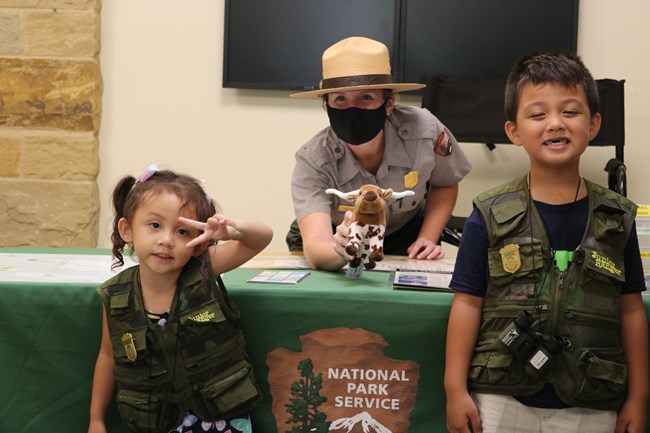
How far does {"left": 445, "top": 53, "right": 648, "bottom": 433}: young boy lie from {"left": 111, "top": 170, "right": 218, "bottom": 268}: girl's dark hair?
0.53m

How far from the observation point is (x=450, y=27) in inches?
135

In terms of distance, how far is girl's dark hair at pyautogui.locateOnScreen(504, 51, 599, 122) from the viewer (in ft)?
4.72

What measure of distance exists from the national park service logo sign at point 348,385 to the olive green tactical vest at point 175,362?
0.45 ft

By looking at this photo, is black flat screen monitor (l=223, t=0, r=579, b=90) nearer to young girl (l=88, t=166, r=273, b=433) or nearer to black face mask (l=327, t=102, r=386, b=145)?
black face mask (l=327, t=102, r=386, b=145)

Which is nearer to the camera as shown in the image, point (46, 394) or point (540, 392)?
point (540, 392)

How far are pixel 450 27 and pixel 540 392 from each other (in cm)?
234

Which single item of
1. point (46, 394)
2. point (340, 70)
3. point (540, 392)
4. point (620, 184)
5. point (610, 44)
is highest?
point (610, 44)

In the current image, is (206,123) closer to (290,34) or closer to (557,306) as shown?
(290,34)

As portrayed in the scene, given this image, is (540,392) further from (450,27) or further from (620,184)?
(450,27)

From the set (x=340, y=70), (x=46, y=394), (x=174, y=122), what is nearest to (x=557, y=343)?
(x=340, y=70)

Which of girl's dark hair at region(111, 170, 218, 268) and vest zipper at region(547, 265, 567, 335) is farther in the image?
girl's dark hair at region(111, 170, 218, 268)

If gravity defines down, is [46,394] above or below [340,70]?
below

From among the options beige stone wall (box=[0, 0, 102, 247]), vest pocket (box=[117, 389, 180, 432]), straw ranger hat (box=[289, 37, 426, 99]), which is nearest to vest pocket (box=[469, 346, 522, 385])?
vest pocket (box=[117, 389, 180, 432])

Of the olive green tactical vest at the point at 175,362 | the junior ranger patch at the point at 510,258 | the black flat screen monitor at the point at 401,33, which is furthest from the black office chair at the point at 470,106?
the olive green tactical vest at the point at 175,362
